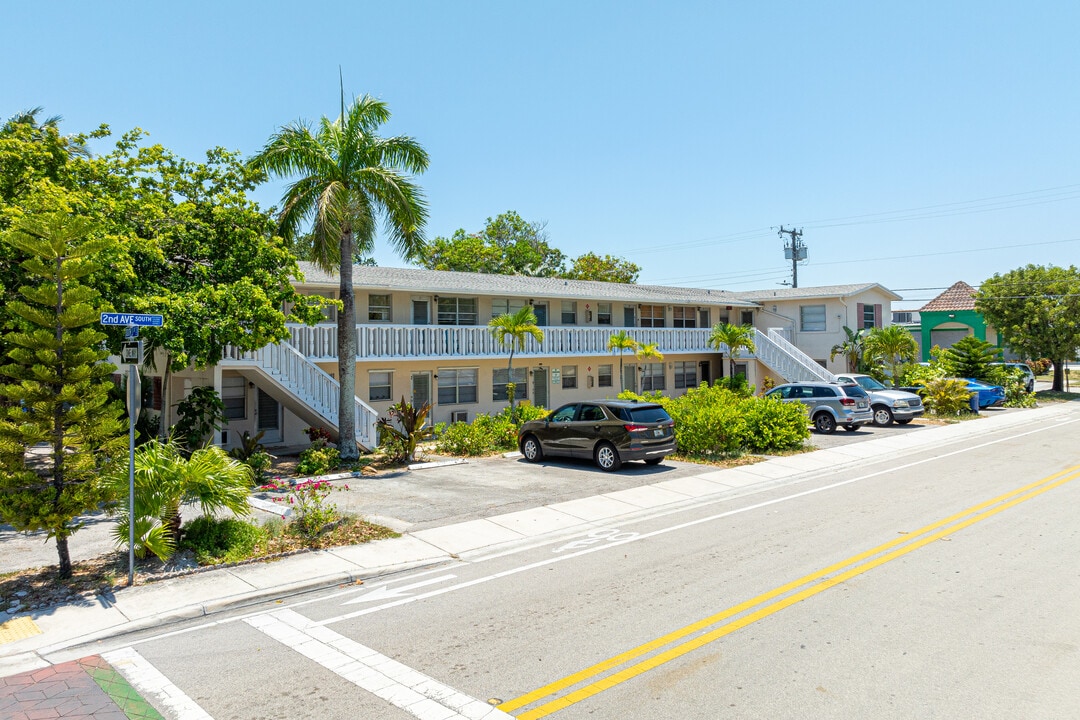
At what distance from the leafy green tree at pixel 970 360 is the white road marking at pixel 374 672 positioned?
3742 centimetres

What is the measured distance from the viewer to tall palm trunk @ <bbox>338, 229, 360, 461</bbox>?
17531mm

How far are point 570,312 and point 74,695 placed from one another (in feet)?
81.3

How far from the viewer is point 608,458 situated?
56.3 ft

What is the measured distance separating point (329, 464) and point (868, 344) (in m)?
27.4

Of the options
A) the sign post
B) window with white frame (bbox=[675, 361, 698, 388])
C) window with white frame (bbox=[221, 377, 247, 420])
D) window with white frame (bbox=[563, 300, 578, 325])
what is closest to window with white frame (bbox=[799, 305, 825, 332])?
window with white frame (bbox=[675, 361, 698, 388])

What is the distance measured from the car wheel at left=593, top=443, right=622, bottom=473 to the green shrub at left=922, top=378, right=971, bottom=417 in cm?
1945

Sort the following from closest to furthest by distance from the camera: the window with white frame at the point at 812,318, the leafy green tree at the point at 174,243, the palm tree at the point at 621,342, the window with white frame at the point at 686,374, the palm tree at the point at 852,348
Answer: the leafy green tree at the point at 174,243, the palm tree at the point at 621,342, the window with white frame at the point at 686,374, the palm tree at the point at 852,348, the window with white frame at the point at 812,318

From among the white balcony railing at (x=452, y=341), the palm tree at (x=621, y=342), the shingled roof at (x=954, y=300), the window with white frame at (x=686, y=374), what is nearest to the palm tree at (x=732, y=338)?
the white balcony railing at (x=452, y=341)

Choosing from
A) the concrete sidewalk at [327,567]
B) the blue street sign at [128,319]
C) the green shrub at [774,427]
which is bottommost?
the concrete sidewalk at [327,567]

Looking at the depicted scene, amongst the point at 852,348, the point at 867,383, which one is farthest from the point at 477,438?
the point at 852,348

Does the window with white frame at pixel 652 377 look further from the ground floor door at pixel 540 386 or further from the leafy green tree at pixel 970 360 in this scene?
the leafy green tree at pixel 970 360

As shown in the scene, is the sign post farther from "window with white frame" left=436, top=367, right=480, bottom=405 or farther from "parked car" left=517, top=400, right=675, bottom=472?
"window with white frame" left=436, top=367, right=480, bottom=405

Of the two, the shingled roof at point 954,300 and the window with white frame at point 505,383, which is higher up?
the shingled roof at point 954,300

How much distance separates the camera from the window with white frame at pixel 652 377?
106 ft
